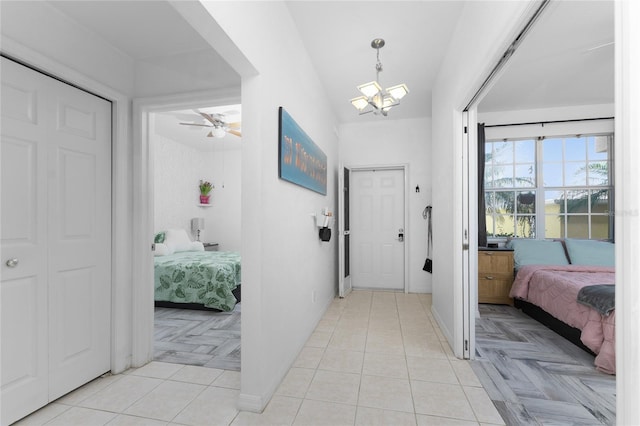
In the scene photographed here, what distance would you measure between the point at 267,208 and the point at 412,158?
3.35m

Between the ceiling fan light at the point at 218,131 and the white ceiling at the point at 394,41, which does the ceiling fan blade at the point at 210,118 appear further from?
the white ceiling at the point at 394,41

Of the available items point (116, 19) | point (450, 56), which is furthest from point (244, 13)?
point (450, 56)

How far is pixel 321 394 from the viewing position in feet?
6.17

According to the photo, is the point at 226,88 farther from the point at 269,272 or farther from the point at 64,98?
the point at 269,272

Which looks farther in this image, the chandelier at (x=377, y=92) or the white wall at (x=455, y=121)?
the chandelier at (x=377, y=92)

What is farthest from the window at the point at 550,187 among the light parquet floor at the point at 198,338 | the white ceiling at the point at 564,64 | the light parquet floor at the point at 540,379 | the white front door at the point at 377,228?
the light parquet floor at the point at 198,338

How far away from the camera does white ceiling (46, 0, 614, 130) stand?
1.98 m

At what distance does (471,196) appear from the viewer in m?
2.47

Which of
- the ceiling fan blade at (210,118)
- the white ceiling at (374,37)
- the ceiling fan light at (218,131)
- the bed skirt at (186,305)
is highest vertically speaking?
the white ceiling at (374,37)

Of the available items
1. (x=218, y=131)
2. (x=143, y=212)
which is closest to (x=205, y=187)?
(x=218, y=131)

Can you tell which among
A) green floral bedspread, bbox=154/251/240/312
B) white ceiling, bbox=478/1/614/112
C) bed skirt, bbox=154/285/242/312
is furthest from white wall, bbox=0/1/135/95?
white ceiling, bbox=478/1/614/112

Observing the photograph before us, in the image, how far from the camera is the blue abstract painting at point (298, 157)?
2.08m

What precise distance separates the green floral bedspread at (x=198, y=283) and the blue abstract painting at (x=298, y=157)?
157 cm

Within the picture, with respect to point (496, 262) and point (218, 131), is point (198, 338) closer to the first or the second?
point (218, 131)
